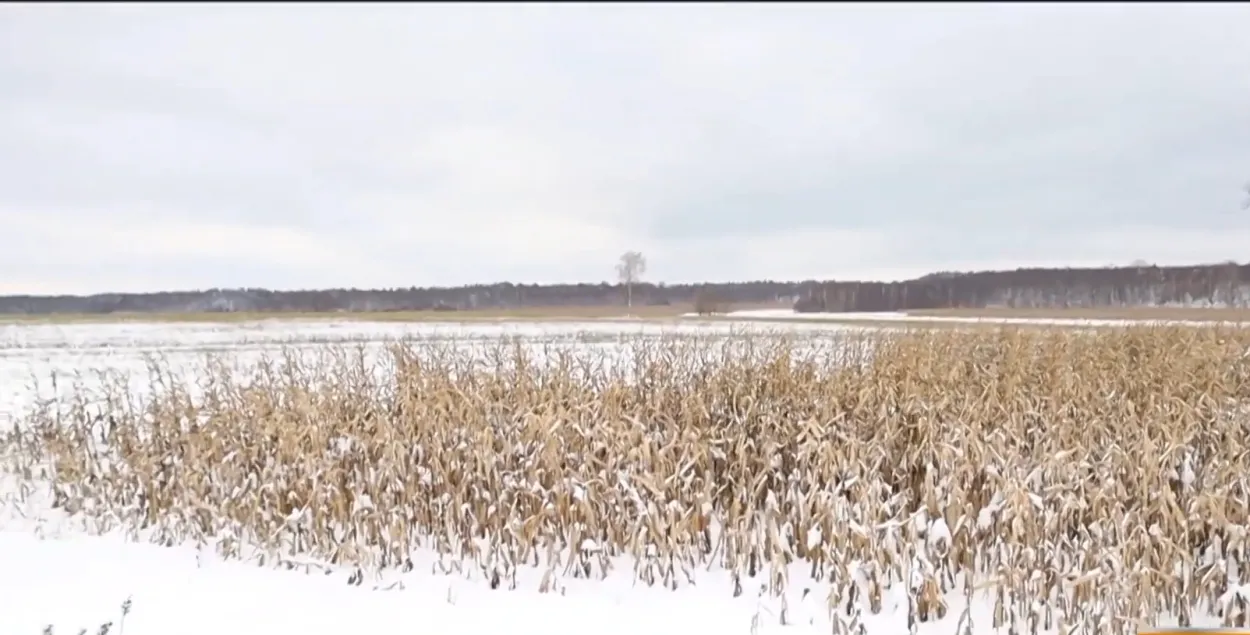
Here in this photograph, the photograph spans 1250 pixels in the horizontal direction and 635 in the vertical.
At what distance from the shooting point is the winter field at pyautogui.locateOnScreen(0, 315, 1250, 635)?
14.4ft

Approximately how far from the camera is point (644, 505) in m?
5.16

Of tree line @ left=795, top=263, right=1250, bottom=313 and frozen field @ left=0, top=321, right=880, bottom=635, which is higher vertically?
tree line @ left=795, top=263, right=1250, bottom=313

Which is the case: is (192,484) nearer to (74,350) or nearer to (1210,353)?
(1210,353)

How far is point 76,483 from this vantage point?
21.9ft

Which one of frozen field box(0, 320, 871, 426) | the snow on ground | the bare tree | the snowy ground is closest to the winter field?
frozen field box(0, 320, 871, 426)

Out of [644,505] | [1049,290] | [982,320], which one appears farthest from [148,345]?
[1049,290]

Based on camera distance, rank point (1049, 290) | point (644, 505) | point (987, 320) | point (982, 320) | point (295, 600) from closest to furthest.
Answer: point (295, 600), point (644, 505), point (982, 320), point (987, 320), point (1049, 290)

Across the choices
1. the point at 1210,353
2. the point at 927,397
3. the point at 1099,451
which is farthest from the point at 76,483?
the point at 1210,353

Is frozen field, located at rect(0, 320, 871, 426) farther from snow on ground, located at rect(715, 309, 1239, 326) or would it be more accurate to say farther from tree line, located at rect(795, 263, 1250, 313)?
tree line, located at rect(795, 263, 1250, 313)

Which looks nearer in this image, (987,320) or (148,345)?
(148,345)

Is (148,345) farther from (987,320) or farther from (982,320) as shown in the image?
(987,320)

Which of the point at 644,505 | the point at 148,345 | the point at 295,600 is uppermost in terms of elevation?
the point at 148,345

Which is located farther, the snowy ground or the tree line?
the tree line

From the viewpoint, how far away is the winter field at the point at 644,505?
14.4ft
